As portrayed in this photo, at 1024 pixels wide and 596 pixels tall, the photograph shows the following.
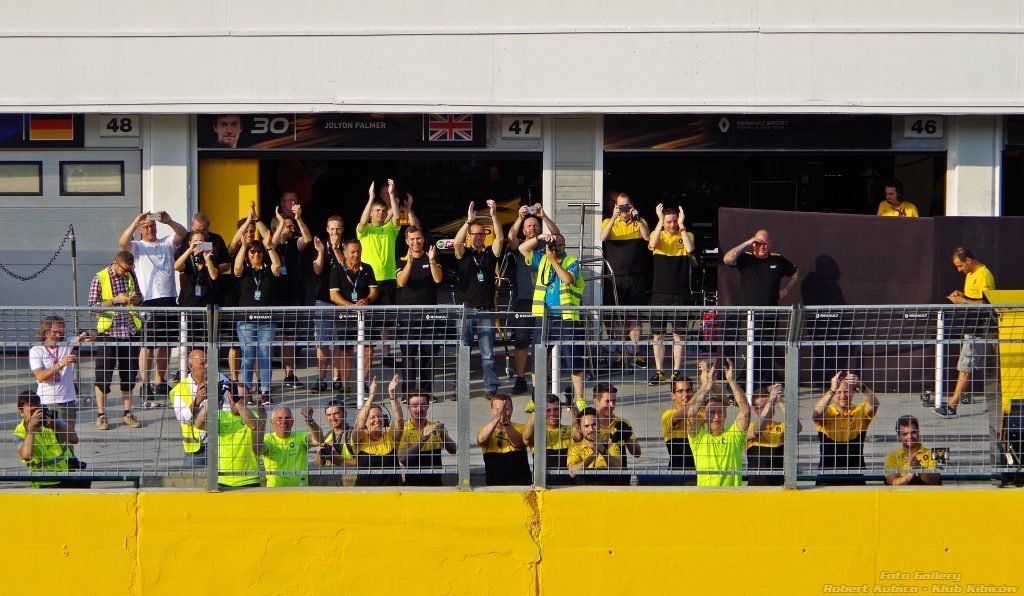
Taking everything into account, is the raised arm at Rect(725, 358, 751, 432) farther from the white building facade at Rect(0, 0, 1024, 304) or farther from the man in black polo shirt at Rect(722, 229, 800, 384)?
the white building facade at Rect(0, 0, 1024, 304)

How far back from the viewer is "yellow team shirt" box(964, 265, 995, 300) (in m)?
12.5

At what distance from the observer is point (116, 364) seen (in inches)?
312

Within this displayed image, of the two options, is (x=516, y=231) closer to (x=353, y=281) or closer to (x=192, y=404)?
(x=353, y=281)

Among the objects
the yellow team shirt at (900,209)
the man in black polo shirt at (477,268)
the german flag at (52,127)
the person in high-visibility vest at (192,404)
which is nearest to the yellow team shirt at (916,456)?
the person in high-visibility vest at (192,404)

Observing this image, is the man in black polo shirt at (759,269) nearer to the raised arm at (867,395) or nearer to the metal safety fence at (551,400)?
the metal safety fence at (551,400)

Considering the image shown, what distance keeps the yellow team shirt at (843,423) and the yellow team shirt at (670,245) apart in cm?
588

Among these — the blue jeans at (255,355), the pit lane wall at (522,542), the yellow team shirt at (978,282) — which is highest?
the yellow team shirt at (978,282)

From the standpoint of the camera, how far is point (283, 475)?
799 cm

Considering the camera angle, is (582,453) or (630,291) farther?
(630,291)

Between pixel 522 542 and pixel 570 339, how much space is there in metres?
1.26

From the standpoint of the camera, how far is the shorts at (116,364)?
791 centimetres
